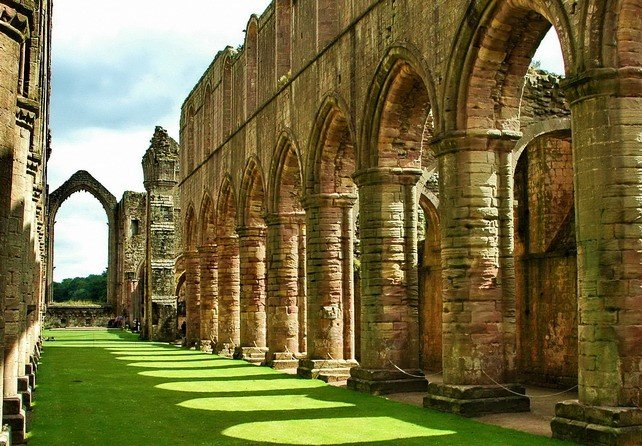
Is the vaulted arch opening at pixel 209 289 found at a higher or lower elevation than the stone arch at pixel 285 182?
lower

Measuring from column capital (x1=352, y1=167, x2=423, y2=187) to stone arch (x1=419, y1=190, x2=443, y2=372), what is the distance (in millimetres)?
3710

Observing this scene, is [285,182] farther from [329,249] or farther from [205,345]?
[205,345]

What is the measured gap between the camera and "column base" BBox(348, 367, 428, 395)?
12.3m

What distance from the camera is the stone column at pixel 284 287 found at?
17.6 meters

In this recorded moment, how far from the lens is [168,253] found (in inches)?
1225

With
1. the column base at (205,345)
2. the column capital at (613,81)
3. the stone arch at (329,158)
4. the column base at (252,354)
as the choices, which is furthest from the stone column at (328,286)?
the column base at (205,345)

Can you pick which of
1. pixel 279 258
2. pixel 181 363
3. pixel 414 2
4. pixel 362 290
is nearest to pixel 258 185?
pixel 279 258

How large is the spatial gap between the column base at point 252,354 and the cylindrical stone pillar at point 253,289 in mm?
151

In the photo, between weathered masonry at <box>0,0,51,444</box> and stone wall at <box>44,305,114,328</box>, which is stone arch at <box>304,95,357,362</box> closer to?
weathered masonry at <box>0,0,51,444</box>

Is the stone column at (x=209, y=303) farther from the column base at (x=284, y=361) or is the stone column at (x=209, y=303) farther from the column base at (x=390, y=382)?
the column base at (x=390, y=382)

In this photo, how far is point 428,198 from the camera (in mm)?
17844

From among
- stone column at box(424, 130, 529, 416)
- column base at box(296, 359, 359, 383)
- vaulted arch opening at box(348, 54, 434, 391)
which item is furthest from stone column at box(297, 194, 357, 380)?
stone column at box(424, 130, 529, 416)

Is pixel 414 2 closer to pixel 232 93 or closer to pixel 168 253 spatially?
pixel 232 93

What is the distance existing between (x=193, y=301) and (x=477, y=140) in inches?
703
